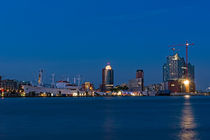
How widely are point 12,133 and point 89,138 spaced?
8.93 m

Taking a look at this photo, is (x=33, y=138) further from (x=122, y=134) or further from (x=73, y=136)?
(x=122, y=134)

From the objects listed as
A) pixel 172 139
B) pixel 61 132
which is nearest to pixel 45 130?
pixel 61 132

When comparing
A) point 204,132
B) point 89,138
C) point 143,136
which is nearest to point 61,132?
A: point 89,138

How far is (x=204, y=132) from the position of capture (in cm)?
3519

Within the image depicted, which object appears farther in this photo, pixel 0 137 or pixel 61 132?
pixel 61 132

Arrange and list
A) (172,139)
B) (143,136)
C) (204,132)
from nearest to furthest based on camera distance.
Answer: (172,139) < (143,136) < (204,132)

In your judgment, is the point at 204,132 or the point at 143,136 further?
the point at 204,132

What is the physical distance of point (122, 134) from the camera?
112 feet

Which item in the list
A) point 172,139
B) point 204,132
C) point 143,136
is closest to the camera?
point 172,139

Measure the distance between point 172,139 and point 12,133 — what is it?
16.6 meters

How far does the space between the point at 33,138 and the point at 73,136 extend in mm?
3853

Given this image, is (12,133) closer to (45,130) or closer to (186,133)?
(45,130)

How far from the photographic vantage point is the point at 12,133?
35000mm

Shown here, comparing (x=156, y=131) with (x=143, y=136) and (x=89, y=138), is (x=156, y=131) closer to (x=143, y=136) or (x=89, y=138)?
(x=143, y=136)
